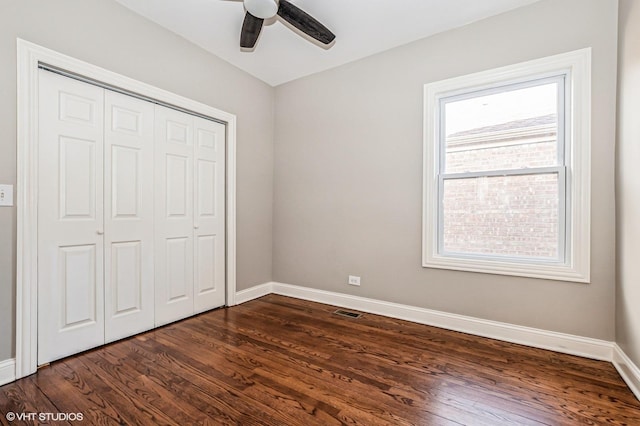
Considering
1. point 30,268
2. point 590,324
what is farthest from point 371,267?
point 30,268

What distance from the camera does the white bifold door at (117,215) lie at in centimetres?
212

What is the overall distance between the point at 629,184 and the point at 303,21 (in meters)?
2.54

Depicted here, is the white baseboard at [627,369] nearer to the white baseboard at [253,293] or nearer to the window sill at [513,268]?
the window sill at [513,268]

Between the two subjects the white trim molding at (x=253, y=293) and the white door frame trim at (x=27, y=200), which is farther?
the white trim molding at (x=253, y=293)

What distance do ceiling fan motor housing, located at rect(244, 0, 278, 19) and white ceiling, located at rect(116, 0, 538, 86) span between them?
18 cm

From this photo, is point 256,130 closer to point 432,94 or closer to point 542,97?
point 432,94

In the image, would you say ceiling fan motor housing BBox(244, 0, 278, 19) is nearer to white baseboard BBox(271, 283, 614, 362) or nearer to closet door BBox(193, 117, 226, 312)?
closet door BBox(193, 117, 226, 312)

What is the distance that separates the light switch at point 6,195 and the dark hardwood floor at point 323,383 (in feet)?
3.68

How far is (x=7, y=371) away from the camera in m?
1.87

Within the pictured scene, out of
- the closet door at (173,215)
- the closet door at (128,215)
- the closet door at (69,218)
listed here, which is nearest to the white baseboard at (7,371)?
the closet door at (69,218)

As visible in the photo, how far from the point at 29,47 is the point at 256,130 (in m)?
2.10

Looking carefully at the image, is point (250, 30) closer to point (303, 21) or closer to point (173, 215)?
point (303, 21)

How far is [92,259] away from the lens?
2.33 m

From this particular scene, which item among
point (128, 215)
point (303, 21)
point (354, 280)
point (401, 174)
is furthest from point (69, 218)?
point (401, 174)
